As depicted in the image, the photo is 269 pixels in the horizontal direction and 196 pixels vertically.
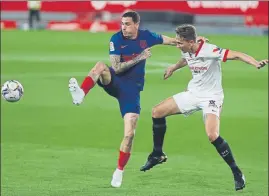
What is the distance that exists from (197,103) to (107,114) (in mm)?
8262

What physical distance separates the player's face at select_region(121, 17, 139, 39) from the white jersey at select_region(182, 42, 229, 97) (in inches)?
30.3

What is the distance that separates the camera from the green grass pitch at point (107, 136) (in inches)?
524

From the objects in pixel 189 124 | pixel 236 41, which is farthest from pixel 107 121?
pixel 236 41

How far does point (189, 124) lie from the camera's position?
1898 cm

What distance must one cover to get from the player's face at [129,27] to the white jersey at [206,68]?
2.52 ft

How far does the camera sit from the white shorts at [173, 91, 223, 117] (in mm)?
11805

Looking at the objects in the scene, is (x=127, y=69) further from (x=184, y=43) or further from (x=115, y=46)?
(x=184, y=43)

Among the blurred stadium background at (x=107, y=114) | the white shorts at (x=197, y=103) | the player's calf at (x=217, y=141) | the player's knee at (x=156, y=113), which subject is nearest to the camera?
the player's calf at (x=217, y=141)

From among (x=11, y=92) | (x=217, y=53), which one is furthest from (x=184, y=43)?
(x=11, y=92)

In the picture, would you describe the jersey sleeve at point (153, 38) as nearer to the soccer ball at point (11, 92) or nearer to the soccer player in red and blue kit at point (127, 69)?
the soccer player in red and blue kit at point (127, 69)

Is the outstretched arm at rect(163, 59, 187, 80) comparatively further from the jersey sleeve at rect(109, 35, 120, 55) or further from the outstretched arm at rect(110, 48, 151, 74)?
the jersey sleeve at rect(109, 35, 120, 55)

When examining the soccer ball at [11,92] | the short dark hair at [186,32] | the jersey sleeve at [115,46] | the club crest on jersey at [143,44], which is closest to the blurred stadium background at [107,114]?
the soccer ball at [11,92]

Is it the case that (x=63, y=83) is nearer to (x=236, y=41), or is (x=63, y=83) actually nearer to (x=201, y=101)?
(x=236, y=41)

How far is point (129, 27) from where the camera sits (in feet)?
38.2
